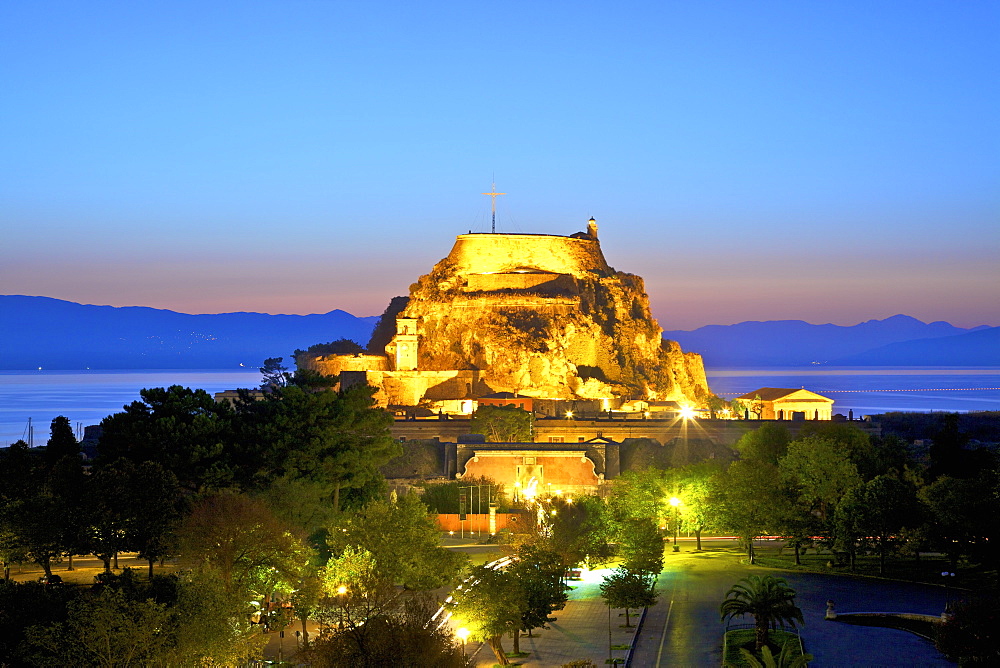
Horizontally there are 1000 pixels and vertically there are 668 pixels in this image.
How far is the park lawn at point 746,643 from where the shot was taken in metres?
24.9

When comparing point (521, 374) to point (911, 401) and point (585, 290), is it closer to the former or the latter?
point (585, 290)

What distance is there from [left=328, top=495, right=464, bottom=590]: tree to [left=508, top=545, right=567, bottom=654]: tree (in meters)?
1.57

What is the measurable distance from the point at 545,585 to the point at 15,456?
56.1ft

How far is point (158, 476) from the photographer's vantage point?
31688mm

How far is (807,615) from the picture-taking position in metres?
29.2

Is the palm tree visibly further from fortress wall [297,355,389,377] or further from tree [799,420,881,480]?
fortress wall [297,355,389,377]

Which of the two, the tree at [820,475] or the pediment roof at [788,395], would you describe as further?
the pediment roof at [788,395]

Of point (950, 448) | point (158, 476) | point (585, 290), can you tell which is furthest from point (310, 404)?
point (585, 290)

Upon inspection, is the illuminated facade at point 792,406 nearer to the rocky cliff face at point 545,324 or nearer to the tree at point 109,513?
the rocky cliff face at point 545,324

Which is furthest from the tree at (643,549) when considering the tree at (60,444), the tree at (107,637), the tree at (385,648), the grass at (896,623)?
the tree at (60,444)

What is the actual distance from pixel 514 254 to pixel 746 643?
221ft

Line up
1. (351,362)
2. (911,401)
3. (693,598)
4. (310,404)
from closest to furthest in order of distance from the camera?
(693,598), (310,404), (351,362), (911,401)

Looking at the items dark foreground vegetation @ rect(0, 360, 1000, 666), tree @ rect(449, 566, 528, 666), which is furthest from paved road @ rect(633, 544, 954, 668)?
tree @ rect(449, 566, 528, 666)

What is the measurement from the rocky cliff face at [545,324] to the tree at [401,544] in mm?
53900
